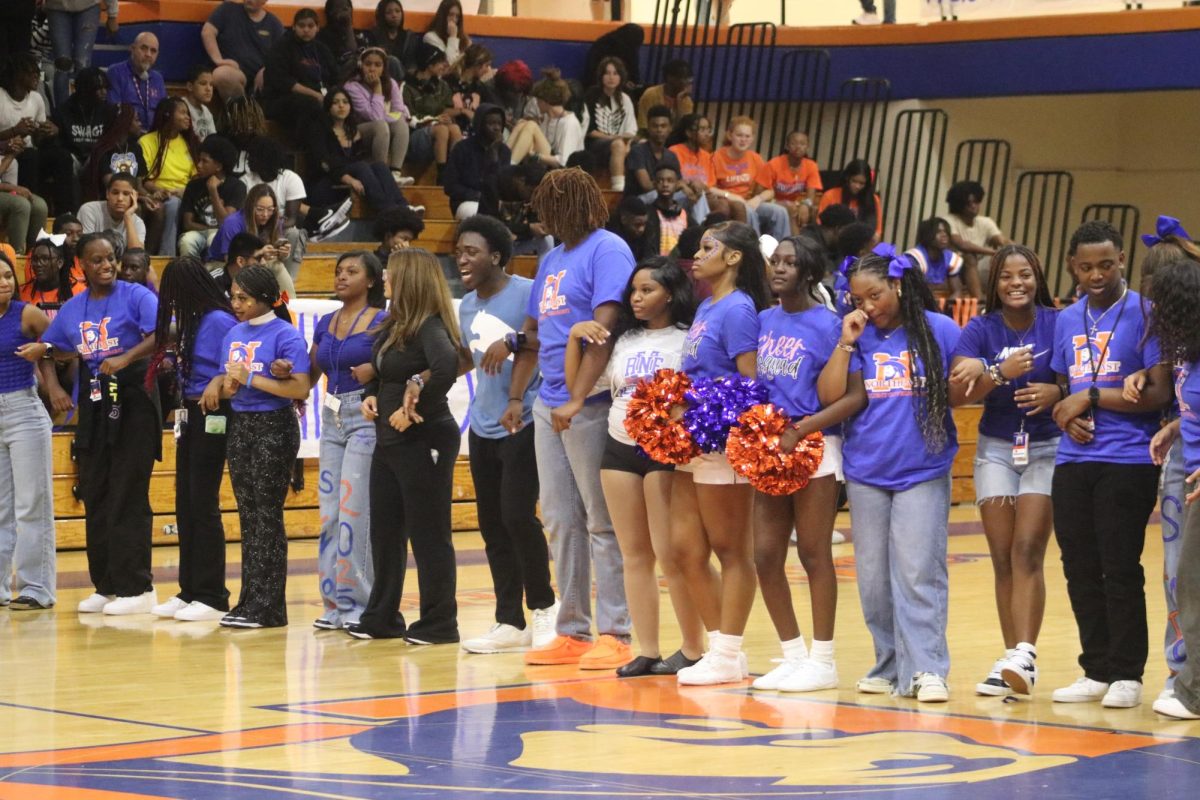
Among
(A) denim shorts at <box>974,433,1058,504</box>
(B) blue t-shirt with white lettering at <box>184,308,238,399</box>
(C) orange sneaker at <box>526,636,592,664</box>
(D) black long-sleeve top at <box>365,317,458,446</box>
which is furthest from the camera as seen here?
(B) blue t-shirt with white lettering at <box>184,308,238,399</box>

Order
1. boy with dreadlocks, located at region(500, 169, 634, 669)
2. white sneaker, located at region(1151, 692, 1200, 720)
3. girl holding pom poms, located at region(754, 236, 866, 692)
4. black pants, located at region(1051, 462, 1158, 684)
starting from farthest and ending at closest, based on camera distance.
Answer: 1. boy with dreadlocks, located at region(500, 169, 634, 669)
2. girl holding pom poms, located at region(754, 236, 866, 692)
3. black pants, located at region(1051, 462, 1158, 684)
4. white sneaker, located at region(1151, 692, 1200, 720)

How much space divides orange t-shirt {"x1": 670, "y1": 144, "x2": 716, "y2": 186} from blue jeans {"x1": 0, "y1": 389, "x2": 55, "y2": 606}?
25.6 ft

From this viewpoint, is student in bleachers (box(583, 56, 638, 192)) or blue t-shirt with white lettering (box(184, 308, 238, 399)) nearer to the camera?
blue t-shirt with white lettering (box(184, 308, 238, 399))

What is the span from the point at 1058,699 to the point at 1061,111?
45.3 ft

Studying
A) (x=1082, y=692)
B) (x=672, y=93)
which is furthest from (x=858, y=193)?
(x=1082, y=692)

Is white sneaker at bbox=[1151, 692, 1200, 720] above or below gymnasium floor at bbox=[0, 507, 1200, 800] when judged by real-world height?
above

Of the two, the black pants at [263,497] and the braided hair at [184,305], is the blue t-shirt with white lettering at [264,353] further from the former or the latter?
the braided hair at [184,305]

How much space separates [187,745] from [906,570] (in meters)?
2.51

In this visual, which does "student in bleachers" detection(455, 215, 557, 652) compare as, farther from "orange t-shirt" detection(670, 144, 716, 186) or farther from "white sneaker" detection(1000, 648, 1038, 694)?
"orange t-shirt" detection(670, 144, 716, 186)

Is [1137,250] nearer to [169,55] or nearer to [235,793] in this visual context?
[169,55]

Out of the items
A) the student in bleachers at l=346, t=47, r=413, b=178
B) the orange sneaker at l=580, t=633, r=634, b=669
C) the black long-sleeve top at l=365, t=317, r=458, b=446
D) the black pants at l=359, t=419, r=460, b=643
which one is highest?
the student in bleachers at l=346, t=47, r=413, b=178

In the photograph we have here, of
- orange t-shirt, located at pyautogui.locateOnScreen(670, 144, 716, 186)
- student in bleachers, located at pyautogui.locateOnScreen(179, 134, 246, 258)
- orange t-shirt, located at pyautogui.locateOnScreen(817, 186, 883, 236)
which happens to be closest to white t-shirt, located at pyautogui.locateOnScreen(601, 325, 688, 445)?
student in bleachers, located at pyautogui.locateOnScreen(179, 134, 246, 258)

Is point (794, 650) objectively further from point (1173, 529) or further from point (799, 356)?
point (1173, 529)

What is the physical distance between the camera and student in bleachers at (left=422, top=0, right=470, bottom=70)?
16.4m
